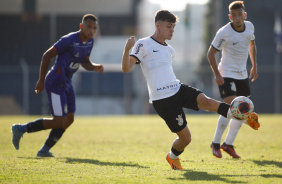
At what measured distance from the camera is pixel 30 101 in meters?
29.4

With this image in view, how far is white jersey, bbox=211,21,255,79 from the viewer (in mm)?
7789

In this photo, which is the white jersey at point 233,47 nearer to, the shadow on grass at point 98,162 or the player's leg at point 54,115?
the shadow on grass at point 98,162

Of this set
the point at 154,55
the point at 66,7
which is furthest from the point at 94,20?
the point at 66,7

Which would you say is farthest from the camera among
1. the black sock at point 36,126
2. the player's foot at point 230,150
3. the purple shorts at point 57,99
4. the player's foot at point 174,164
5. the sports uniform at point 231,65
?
the black sock at point 36,126

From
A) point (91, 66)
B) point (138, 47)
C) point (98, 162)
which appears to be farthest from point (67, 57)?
point (138, 47)

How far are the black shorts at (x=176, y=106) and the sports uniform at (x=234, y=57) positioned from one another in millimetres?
1585

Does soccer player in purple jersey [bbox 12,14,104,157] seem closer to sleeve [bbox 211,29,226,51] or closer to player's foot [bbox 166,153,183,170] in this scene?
sleeve [bbox 211,29,226,51]

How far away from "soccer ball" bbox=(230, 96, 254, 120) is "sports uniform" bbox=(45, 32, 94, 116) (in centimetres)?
303

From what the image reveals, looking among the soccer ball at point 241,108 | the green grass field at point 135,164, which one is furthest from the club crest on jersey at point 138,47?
the green grass field at point 135,164

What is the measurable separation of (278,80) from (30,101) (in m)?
14.6

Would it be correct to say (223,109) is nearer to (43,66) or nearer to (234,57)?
(234,57)

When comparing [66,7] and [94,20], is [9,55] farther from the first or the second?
[94,20]

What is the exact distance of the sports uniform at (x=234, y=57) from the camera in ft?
25.6

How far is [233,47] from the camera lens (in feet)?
26.0
